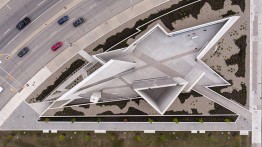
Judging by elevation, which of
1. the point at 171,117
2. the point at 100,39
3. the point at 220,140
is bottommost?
the point at 220,140

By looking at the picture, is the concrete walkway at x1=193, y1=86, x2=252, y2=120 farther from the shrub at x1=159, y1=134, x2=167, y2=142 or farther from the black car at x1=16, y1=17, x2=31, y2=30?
the black car at x1=16, y1=17, x2=31, y2=30

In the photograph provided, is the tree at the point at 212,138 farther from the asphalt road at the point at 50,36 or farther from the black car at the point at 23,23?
the black car at the point at 23,23

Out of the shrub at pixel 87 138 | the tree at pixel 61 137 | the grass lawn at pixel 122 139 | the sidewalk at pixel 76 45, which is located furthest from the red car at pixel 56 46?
the shrub at pixel 87 138

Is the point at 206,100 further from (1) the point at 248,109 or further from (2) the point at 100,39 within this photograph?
(2) the point at 100,39

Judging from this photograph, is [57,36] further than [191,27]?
Yes

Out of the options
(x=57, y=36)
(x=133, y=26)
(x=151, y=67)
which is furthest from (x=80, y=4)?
(x=151, y=67)

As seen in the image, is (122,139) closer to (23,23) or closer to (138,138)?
(138,138)

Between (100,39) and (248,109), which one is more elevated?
(100,39)
